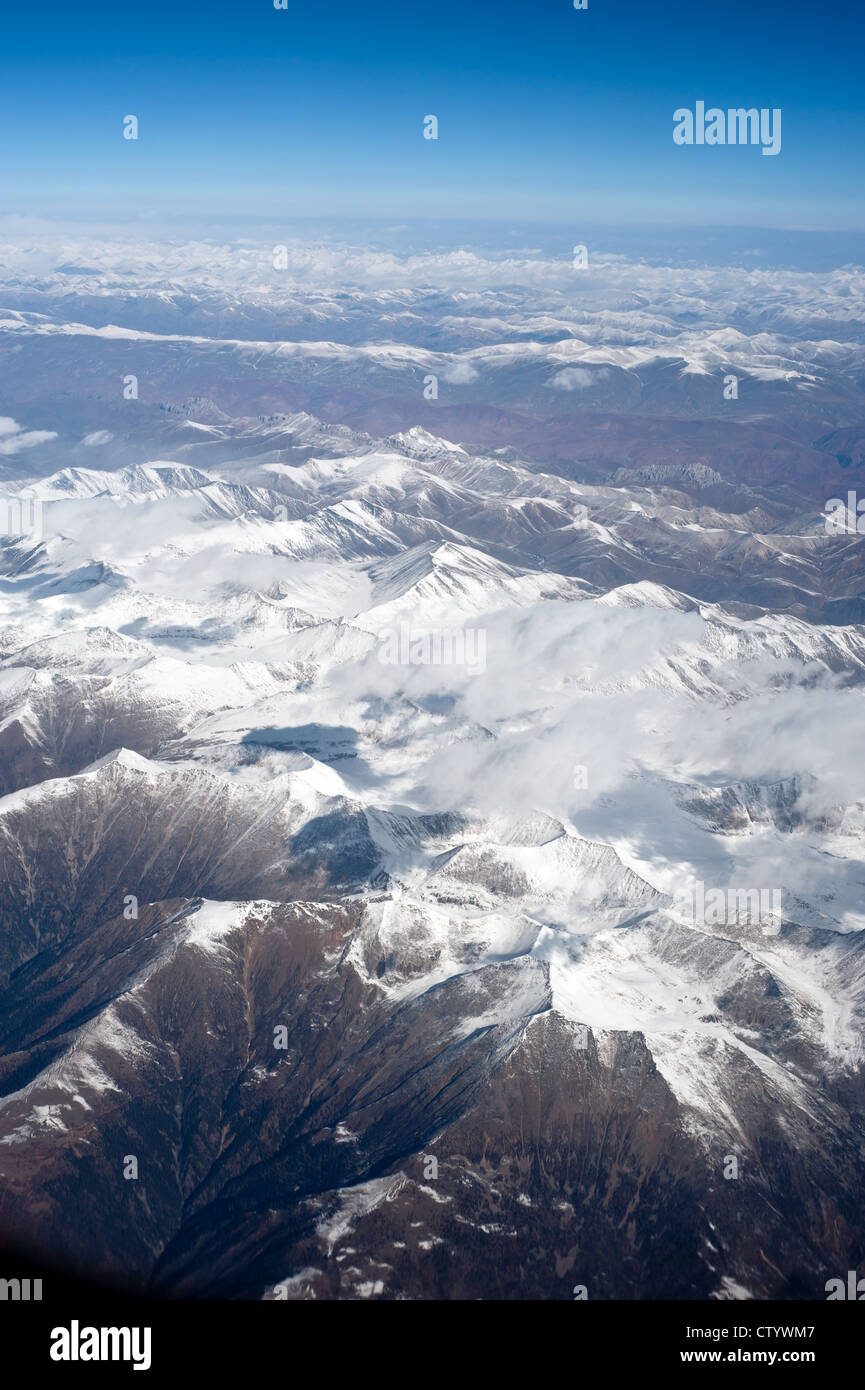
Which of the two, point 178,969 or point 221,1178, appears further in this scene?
point 178,969

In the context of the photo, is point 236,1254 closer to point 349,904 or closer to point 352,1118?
point 352,1118

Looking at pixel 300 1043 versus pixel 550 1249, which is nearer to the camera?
pixel 550 1249

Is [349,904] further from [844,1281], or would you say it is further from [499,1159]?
[844,1281]

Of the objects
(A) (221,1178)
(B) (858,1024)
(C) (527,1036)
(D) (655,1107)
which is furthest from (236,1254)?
(B) (858,1024)

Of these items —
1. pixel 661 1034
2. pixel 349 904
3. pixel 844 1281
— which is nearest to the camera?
pixel 844 1281
